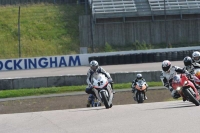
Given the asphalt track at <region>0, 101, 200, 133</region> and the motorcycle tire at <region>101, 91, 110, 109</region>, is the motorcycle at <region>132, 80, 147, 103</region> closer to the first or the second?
the motorcycle tire at <region>101, 91, 110, 109</region>

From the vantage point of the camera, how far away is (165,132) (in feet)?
28.5

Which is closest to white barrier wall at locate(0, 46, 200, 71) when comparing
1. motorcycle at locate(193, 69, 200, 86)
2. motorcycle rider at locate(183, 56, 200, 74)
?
motorcycle rider at locate(183, 56, 200, 74)

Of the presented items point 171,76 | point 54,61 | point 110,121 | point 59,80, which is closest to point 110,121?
point 110,121

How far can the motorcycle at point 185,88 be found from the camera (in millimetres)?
12768

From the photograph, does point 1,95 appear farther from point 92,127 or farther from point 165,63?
point 92,127

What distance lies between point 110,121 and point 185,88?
334 cm

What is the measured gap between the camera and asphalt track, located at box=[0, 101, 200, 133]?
9211 millimetres

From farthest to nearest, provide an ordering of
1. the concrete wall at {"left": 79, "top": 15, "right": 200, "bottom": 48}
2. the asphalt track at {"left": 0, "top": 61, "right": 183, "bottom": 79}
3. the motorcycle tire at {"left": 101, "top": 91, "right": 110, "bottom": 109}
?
the concrete wall at {"left": 79, "top": 15, "right": 200, "bottom": 48} < the asphalt track at {"left": 0, "top": 61, "right": 183, "bottom": 79} < the motorcycle tire at {"left": 101, "top": 91, "right": 110, "bottom": 109}

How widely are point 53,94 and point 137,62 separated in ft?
32.3

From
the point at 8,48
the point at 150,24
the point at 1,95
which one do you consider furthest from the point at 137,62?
the point at 1,95

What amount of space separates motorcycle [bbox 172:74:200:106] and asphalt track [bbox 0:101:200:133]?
121 cm

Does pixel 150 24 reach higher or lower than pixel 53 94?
higher

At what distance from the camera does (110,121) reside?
33.6ft

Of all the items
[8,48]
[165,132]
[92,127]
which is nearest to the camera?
[165,132]
